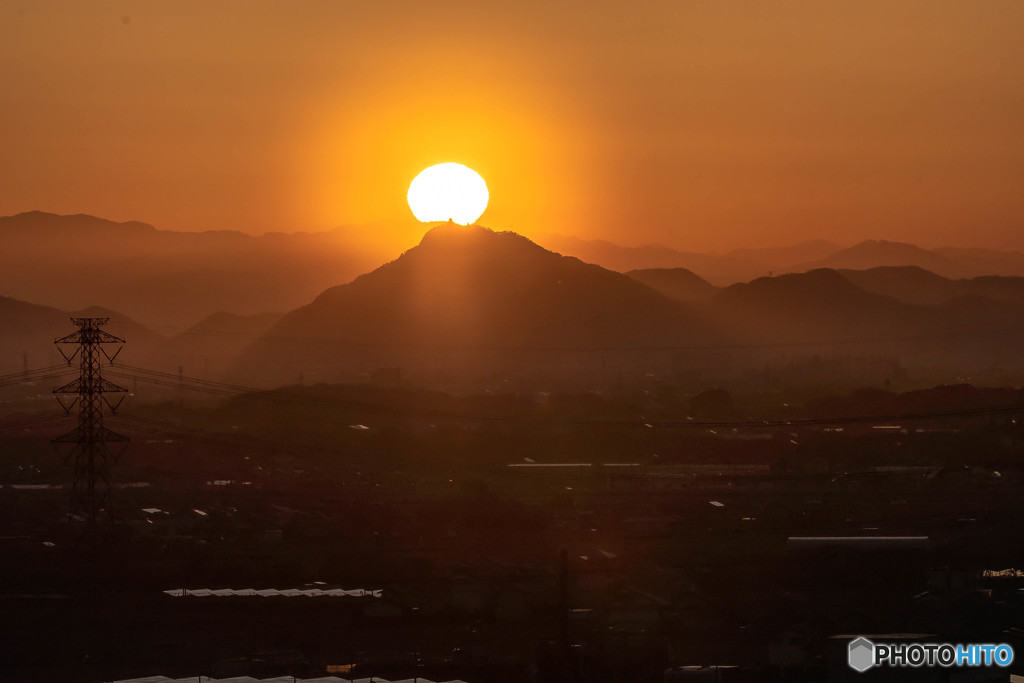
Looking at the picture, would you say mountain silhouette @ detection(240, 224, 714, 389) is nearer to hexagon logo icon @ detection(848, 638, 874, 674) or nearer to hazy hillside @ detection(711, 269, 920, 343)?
hazy hillside @ detection(711, 269, 920, 343)

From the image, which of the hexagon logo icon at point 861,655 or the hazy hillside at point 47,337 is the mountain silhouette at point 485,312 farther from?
the hexagon logo icon at point 861,655

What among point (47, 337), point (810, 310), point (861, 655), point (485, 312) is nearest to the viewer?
point (861, 655)

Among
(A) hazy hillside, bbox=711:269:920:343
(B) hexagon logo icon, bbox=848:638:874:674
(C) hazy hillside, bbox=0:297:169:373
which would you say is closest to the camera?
(B) hexagon logo icon, bbox=848:638:874:674

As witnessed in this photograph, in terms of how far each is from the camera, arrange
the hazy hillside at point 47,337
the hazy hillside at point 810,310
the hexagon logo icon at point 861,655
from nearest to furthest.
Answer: the hexagon logo icon at point 861,655 < the hazy hillside at point 47,337 < the hazy hillside at point 810,310

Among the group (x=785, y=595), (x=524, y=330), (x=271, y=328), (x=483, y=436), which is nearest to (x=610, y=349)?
(x=524, y=330)

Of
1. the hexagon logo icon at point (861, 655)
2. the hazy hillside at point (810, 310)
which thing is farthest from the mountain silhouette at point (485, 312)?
the hexagon logo icon at point (861, 655)

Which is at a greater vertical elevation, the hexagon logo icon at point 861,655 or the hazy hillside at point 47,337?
the hazy hillside at point 47,337

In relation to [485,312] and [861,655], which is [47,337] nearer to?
[485,312]

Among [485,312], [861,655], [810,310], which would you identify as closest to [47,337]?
[485,312]

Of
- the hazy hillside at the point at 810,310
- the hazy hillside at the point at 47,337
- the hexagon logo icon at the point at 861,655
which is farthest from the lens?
the hazy hillside at the point at 810,310

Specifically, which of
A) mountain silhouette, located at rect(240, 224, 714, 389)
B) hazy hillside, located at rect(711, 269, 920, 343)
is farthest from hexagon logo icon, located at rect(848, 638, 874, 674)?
hazy hillside, located at rect(711, 269, 920, 343)
